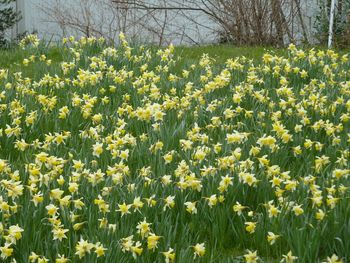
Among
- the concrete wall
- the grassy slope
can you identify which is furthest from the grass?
the concrete wall

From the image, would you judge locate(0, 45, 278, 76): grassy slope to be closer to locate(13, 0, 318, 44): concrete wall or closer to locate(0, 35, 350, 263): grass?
locate(0, 35, 350, 263): grass

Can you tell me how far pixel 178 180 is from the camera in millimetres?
2775

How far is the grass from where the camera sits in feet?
7.22

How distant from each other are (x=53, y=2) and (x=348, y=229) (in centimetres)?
1235

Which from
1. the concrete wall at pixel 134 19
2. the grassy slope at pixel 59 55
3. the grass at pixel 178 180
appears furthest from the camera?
the concrete wall at pixel 134 19

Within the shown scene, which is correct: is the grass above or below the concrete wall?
below

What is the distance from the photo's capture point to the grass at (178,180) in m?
2.20

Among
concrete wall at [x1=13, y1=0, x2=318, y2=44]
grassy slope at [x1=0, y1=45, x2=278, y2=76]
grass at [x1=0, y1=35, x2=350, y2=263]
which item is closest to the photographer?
grass at [x1=0, y1=35, x2=350, y2=263]

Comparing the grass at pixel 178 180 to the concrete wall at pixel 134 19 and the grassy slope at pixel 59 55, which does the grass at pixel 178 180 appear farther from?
the concrete wall at pixel 134 19

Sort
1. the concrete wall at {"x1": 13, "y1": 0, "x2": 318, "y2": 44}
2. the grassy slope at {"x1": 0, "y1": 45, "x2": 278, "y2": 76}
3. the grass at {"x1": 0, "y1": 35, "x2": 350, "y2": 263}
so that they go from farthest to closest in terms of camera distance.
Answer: the concrete wall at {"x1": 13, "y1": 0, "x2": 318, "y2": 44}, the grassy slope at {"x1": 0, "y1": 45, "x2": 278, "y2": 76}, the grass at {"x1": 0, "y1": 35, "x2": 350, "y2": 263}

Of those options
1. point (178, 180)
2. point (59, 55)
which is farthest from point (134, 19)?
point (178, 180)

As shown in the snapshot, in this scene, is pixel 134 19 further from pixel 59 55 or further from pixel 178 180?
pixel 178 180

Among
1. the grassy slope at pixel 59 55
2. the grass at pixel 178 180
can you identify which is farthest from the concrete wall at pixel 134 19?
the grass at pixel 178 180

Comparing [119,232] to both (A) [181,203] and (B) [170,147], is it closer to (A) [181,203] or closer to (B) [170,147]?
(A) [181,203]
